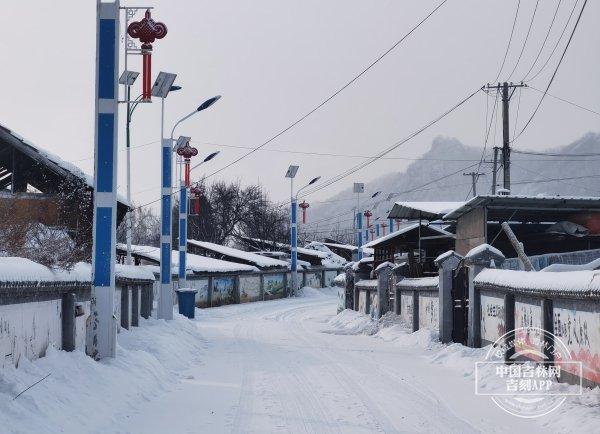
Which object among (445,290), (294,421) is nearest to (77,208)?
(445,290)

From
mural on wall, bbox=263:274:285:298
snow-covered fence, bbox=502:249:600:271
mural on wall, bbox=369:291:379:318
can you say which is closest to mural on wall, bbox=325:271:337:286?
mural on wall, bbox=263:274:285:298

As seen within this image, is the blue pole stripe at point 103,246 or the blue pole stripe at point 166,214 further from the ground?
the blue pole stripe at point 166,214

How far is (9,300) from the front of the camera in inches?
302

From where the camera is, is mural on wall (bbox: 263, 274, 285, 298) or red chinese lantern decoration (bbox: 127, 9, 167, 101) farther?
mural on wall (bbox: 263, 274, 285, 298)

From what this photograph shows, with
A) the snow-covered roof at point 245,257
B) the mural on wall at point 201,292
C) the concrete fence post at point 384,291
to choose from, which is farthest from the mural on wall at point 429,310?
the snow-covered roof at point 245,257

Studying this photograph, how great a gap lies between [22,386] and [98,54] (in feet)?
19.6

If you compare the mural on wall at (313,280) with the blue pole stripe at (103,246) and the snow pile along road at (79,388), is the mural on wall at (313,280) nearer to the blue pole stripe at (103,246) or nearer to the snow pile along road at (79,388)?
the snow pile along road at (79,388)

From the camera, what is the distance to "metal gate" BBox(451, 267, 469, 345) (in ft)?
49.8

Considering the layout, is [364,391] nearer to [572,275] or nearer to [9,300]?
[572,275]

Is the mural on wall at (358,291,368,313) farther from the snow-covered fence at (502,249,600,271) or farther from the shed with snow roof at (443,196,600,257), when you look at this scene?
the snow-covered fence at (502,249,600,271)

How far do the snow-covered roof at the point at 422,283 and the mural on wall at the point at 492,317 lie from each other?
10.3 feet

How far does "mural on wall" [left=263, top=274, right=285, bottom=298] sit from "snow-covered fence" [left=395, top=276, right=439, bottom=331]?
31.6 m

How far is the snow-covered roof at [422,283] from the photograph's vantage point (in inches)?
681

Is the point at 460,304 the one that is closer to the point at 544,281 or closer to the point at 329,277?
the point at 544,281
